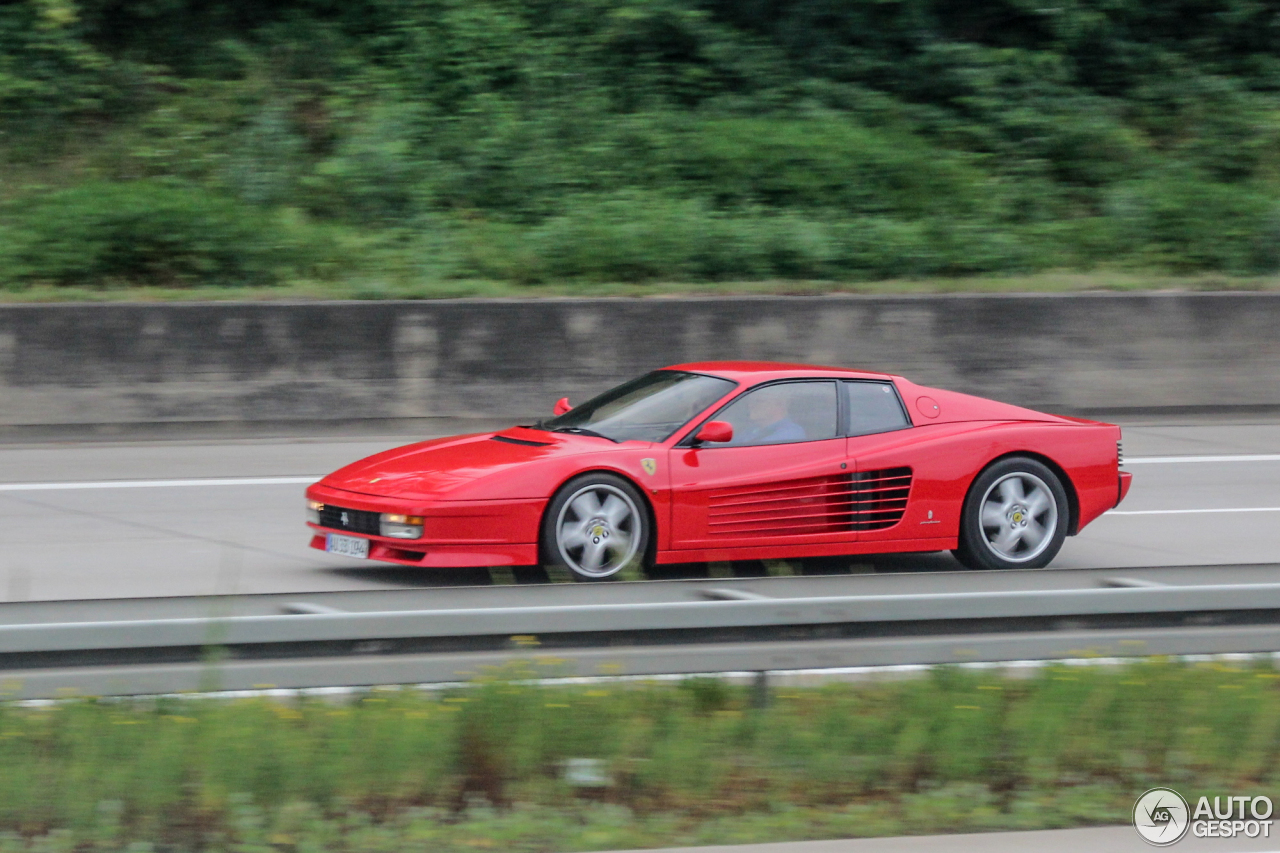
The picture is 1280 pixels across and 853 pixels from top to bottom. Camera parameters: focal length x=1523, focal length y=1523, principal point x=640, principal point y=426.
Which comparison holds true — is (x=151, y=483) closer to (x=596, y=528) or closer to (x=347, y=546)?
(x=347, y=546)

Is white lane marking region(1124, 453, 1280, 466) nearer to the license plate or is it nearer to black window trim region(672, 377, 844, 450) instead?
black window trim region(672, 377, 844, 450)

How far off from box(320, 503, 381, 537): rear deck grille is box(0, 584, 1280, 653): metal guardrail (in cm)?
299

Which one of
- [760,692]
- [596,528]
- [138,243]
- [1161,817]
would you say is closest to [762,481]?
[596,528]

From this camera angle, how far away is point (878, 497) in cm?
812

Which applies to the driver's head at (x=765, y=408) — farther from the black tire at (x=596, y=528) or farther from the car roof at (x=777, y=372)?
the black tire at (x=596, y=528)

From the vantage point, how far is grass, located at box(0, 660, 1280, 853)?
4406mm

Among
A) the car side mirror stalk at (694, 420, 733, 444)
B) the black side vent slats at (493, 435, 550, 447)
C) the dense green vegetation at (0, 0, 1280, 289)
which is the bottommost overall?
the black side vent slats at (493, 435, 550, 447)

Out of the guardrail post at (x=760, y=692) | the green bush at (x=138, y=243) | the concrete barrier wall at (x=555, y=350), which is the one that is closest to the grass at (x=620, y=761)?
the guardrail post at (x=760, y=692)

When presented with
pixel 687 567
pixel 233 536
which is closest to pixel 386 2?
pixel 233 536

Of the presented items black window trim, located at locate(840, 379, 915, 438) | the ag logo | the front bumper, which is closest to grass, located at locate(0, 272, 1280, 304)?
black window trim, located at locate(840, 379, 915, 438)

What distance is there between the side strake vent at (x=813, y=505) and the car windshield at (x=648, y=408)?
54cm

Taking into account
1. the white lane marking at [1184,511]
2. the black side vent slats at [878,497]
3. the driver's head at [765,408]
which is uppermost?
the driver's head at [765,408]

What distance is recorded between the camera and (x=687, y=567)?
27.6 ft

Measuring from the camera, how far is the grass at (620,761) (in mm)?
4406
